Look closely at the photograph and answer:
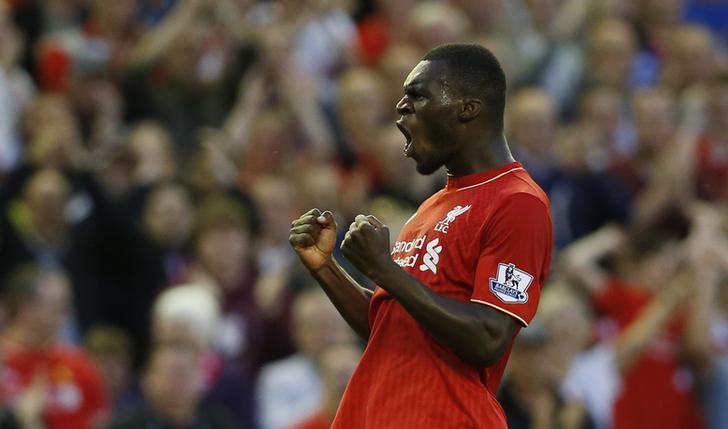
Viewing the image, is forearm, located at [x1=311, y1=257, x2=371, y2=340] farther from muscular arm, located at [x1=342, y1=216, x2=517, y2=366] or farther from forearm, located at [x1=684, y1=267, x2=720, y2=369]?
forearm, located at [x1=684, y1=267, x2=720, y2=369]

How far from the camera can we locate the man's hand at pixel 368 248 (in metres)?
4.06

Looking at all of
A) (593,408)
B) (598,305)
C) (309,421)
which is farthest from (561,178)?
(309,421)

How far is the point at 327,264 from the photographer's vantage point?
14.9 ft

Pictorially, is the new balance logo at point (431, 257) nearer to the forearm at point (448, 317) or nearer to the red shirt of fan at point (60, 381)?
the forearm at point (448, 317)

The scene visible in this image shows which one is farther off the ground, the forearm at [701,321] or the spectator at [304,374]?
the spectator at [304,374]

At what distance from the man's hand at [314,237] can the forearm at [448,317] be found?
420 mm

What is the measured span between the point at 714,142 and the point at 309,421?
4301mm

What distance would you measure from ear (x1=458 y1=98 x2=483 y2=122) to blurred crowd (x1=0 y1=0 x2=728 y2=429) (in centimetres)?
339

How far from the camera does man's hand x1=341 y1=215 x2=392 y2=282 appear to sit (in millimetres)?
4059

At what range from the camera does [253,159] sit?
9.70 metres

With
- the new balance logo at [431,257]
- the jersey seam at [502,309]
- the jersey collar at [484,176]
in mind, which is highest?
the jersey collar at [484,176]

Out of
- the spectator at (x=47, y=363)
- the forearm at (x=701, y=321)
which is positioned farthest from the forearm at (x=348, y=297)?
the forearm at (x=701, y=321)

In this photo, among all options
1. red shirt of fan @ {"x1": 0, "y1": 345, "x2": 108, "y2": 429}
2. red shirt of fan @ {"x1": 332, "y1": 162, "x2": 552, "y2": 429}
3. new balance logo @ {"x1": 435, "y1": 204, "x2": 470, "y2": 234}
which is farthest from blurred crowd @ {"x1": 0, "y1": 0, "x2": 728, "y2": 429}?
new balance logo @ {"x1": 435, "y1": 204, "x2": 470, "y2": 234}

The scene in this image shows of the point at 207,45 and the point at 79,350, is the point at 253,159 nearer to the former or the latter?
the point at 207,45
